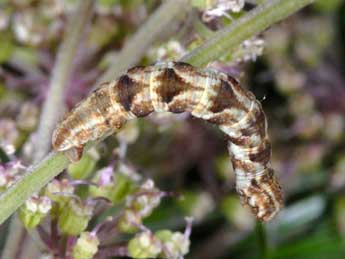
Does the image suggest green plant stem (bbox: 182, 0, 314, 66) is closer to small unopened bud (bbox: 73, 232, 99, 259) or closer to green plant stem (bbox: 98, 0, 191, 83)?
green plant stem (bbox: 98, 0, 191, 83)

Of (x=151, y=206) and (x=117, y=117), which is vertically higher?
(x=117, y=117)

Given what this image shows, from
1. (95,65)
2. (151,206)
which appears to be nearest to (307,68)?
(95,65)

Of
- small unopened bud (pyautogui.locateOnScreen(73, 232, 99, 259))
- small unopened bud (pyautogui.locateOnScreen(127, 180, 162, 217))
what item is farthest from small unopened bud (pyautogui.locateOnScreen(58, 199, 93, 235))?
small unopened bud (pyautogui.locateOnScreen(127, 180, 162, 217))

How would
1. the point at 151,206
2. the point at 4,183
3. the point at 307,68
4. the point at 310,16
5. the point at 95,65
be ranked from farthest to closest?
the point at 310,16 → the point at 307,68 → the point at 95,65 → the point at 151,206 → the point at 4,183

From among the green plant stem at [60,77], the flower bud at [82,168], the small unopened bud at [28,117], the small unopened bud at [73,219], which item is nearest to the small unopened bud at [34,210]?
the small unopened bud at [73,219]

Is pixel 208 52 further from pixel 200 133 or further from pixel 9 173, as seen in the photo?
pixel 200 133

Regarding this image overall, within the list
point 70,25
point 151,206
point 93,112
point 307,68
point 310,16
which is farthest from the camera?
point 310,16

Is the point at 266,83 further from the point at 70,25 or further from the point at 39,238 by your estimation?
the point at 39,238
